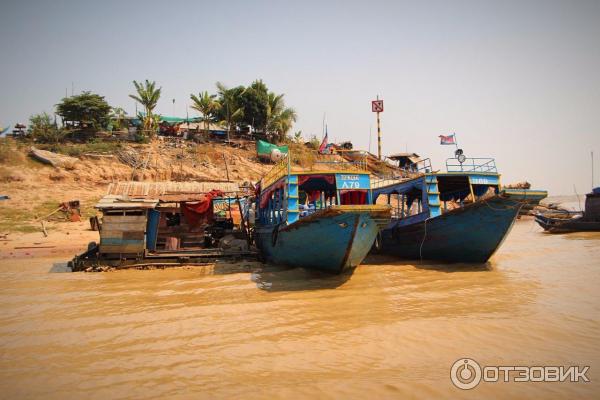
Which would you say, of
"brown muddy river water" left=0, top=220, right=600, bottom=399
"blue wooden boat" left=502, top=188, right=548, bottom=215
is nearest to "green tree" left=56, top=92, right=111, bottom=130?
"brown muddy river water" left=0, top=220, right=600, bottom=399

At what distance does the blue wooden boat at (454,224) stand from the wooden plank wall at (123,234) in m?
7.94

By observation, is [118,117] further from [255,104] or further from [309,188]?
[309,188]

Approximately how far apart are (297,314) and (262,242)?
6.18m

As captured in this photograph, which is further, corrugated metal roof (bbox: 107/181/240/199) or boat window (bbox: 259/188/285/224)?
corrugated metal roof (bbox: 107/181/240/199)

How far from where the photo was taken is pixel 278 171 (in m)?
11.1

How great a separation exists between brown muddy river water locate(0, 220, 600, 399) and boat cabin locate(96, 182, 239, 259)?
6.75 ft

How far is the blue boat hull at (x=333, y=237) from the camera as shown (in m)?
7.52

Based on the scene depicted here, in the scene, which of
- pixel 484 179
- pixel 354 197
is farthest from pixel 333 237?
pixel 484 179

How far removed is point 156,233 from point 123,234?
3.59 ft

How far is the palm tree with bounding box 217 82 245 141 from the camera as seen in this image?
3503 cm

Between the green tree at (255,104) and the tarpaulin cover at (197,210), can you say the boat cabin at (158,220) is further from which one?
the green tree at (255,104)

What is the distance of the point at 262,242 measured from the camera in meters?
12.0

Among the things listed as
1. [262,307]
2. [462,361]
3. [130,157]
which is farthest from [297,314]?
[130,157]

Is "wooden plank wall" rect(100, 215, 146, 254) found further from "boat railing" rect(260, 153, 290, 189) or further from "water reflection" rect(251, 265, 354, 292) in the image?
"boat railing" rect(260, 153, 290, 189)
